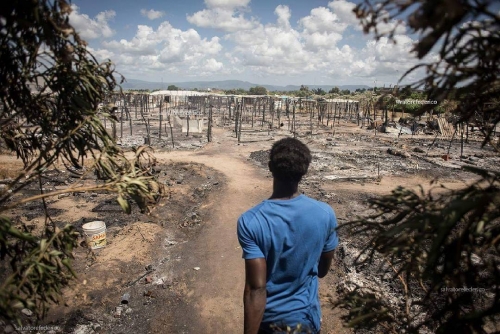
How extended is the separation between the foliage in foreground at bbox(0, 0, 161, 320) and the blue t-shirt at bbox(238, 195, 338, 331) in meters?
0.77

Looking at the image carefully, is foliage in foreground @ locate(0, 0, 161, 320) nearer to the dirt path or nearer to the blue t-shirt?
the blue t-shirt

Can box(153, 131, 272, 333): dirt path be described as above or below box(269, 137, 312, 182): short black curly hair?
below

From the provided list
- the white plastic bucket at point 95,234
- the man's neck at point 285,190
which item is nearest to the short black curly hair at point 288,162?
the man's neck at point 285,190

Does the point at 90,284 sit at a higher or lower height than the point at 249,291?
lower

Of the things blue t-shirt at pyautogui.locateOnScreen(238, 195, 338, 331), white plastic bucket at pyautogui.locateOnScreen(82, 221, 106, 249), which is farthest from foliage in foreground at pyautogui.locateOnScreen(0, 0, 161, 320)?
white plastic bucket at pyautogui.locateOnScreen(82, 221, 106, 249)

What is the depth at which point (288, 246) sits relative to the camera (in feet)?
6.54

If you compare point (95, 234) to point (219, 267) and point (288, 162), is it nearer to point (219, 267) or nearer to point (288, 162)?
point (219, 267)

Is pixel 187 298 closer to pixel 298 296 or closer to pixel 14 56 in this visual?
pixel 298 296

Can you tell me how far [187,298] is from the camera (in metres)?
4.97

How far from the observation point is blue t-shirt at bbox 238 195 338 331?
1939 millimetres

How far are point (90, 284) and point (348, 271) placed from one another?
15.4ft

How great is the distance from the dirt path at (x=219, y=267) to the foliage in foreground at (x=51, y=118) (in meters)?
2.96

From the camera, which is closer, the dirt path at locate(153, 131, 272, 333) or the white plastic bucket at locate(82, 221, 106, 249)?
the dirt path at locate(153, 131, 272, 333)

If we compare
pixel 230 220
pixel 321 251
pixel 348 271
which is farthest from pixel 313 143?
pixel 321 251
